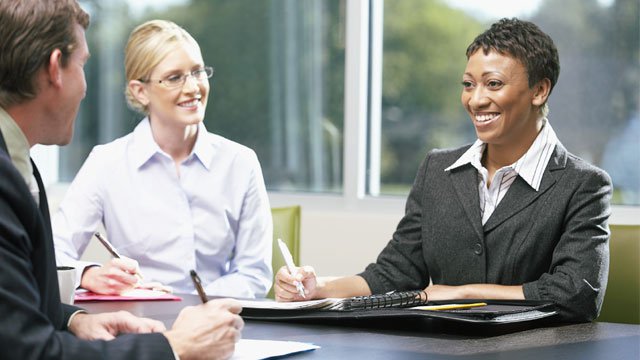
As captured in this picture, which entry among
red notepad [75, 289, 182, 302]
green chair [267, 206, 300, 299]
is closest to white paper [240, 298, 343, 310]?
red notepad [75, 289, 182, 302]

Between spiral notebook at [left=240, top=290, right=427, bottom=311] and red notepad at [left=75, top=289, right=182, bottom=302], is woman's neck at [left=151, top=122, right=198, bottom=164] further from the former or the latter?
spiral notebook at [left=240, top=290, right=427, bottom=311]

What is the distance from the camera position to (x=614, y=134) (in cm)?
377

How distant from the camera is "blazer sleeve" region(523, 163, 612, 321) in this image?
198cm

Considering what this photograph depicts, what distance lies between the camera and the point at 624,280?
231 centimetres

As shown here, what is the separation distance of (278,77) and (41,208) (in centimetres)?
283

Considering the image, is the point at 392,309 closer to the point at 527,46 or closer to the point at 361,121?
the point at 527,46

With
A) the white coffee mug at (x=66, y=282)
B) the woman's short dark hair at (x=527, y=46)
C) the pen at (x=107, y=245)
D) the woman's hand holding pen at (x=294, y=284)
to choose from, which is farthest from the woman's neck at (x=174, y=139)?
the white coffee mug at (x=66, y=282)

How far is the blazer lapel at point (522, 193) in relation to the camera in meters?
2.23

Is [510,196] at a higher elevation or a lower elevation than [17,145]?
lower

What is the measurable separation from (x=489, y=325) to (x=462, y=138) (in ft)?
7.77

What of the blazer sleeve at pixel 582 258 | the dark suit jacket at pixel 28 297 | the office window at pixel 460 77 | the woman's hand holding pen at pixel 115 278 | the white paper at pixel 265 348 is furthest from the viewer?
the office window at pixel 460 77

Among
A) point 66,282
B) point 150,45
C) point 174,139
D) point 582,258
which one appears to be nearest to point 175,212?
point 174,139

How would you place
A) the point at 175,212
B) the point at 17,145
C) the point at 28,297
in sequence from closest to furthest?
the point at 28,297
the point at 17,145
the point at 175,212

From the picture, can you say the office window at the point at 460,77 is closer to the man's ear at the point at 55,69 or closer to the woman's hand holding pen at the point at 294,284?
→ the woman's hand holding pen at the point at 294,284
